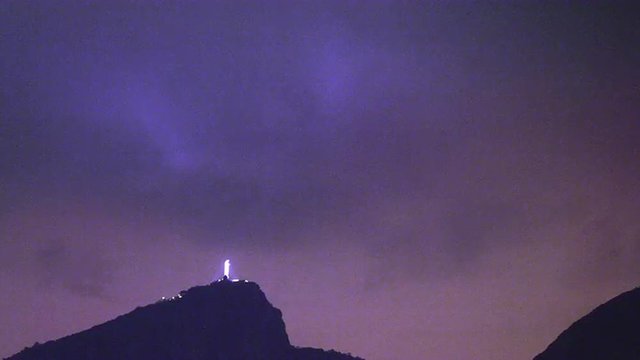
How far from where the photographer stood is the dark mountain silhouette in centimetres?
A: 10038

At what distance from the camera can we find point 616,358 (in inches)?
3917

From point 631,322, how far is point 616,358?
6.19m

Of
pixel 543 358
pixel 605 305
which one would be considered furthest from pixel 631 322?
pixel 543 358

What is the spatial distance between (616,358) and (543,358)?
10990 millimetres

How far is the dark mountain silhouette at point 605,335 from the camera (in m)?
100

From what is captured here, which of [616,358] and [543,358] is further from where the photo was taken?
[543,358]

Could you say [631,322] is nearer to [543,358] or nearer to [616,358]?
[616,358]

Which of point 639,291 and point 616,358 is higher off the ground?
point 639,291

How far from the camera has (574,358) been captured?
105188mm

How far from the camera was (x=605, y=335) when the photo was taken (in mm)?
103250

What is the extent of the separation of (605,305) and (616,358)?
10.1 meters

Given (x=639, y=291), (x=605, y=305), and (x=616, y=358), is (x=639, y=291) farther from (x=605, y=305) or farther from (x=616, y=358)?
(x=616, y=358)

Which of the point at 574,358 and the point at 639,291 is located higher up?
the point at 639,291

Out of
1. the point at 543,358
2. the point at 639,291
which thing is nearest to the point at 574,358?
the point at 543,358
